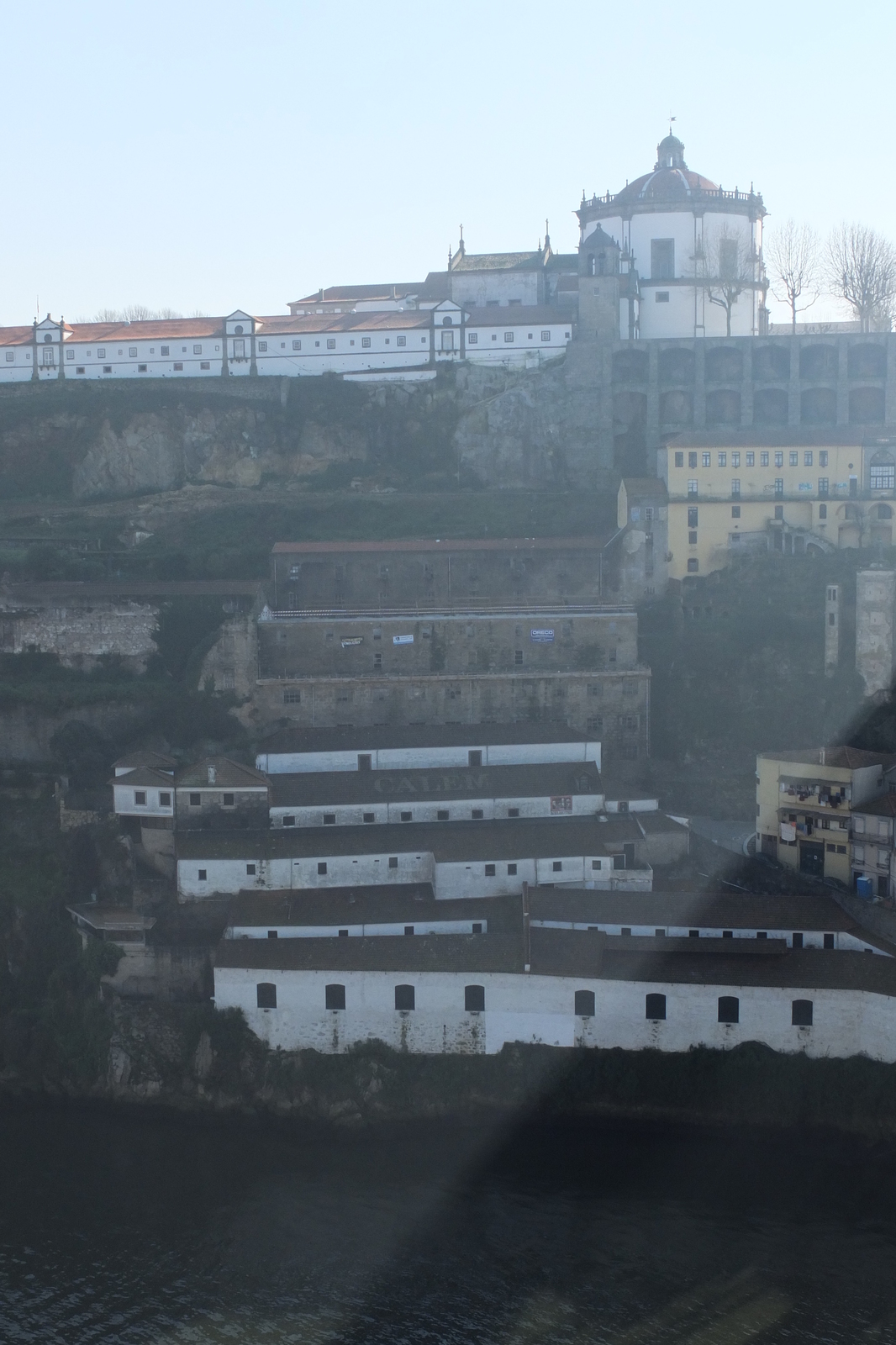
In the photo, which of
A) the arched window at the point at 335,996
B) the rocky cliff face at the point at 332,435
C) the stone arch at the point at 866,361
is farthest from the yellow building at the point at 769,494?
the arched window at the point at 335,996

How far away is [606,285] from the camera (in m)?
47.7

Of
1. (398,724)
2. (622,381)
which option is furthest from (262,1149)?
(622,381)

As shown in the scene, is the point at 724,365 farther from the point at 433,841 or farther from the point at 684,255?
the point at 433,841

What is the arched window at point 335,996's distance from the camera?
26.7 m

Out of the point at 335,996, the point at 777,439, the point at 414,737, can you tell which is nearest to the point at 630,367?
the point at 777,439

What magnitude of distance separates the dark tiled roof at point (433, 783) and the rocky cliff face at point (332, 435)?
16.6 metres

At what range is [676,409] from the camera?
157 feet

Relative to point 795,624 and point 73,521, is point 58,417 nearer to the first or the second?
point 73,521

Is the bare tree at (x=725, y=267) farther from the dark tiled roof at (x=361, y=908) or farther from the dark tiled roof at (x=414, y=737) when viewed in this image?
the dark tiled roof at (x=361, y=908)

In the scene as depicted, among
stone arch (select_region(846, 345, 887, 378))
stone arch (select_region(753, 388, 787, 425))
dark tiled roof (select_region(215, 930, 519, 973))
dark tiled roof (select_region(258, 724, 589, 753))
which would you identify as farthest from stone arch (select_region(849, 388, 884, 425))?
dark tiled roof (select_region(215, 930, 519, 973))

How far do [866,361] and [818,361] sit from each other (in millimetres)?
1541

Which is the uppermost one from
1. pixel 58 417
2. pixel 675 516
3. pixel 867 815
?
pixel 58 417

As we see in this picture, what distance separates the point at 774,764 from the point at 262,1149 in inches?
532

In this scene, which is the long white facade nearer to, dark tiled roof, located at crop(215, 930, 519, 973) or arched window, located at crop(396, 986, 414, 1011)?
dark tiled roof, located at crop(215, 930, 519, 973)
